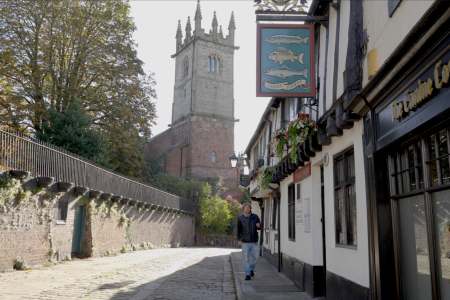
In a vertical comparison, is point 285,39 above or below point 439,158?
above

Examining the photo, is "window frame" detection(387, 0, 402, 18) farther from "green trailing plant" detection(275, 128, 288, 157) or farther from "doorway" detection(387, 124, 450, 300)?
"green trailing plant" detection(275, 128, 288, 157)

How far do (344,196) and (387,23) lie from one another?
2.80 meters

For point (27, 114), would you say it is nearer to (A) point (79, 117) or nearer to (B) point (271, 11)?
(A) point (79, 117)

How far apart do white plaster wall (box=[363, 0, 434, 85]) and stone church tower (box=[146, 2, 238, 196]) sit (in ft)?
158

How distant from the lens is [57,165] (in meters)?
16.5

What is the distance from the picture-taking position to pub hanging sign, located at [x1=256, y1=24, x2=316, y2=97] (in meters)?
7.77

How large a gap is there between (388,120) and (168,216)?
3100 centimetres

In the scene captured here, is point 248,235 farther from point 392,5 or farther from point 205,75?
point 205,75

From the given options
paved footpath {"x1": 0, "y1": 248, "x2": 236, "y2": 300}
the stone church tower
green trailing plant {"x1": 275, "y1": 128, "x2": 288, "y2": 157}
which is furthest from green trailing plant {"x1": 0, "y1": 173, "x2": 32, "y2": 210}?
the stone church tower

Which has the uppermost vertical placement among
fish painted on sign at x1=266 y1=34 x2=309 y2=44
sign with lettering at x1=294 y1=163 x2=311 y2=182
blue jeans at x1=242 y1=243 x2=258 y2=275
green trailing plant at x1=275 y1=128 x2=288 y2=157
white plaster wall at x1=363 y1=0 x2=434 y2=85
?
fish painted on sign at x1=266 y1=34 x2=309 y2=44

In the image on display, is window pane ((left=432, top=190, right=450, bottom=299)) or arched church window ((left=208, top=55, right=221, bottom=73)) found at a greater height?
arched church window ((left=208, top=55, right=221, bottom=73))

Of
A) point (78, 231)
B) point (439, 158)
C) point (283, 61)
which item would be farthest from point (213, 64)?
point (439, 158)

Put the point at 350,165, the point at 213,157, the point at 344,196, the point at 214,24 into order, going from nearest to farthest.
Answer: the point at 350,165 < the point at 344,196 < the point at 213,157 < the point at 214,24

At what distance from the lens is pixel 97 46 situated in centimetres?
2788
